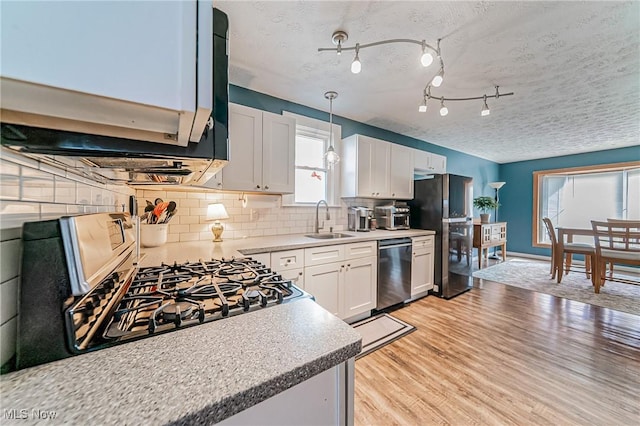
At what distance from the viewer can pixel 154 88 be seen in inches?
15.6

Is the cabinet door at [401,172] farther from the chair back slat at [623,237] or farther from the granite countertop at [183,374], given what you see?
the granite countertop at [183,374]

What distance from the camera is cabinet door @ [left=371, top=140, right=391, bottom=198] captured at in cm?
307

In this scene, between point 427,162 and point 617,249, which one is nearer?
point 617,249

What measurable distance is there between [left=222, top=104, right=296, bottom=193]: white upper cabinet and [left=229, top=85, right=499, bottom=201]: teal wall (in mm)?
465

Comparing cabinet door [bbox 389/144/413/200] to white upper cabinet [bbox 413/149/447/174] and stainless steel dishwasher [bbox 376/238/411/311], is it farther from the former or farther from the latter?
stainless steel dishwasher [bbox 376/238/411/311]

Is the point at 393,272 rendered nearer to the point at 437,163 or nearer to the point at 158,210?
the point at 437,163

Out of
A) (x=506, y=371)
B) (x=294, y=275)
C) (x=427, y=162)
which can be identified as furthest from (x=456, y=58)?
(x=506, y=371)

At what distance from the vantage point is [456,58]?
1946mm

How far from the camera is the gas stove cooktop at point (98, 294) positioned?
0.46 metres

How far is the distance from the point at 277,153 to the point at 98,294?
5.90 ft

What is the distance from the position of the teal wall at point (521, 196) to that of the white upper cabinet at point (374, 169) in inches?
177

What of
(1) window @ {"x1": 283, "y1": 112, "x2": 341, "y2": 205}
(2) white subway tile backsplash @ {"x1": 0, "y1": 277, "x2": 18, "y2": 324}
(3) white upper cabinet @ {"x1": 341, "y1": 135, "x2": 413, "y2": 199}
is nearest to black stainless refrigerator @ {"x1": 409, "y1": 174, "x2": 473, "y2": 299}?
(3) white upper cabinet @ {"x1": 341, "y1": 135, "x2": 413, "y2": 199}

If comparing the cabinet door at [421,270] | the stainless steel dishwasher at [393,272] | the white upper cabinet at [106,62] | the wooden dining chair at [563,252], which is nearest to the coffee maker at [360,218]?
the stainless steel dishwasher at [393,272]

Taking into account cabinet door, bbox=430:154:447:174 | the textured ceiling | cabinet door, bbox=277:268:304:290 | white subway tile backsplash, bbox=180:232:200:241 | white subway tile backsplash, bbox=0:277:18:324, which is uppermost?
the textured ceiling
